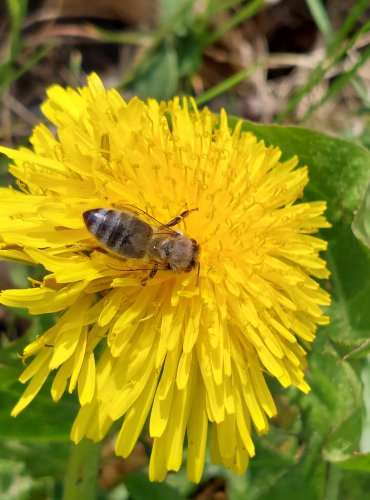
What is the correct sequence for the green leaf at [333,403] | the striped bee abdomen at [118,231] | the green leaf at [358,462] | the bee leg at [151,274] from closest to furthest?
1. the striped bee abdomen at [118,231]
2. the bee leg at [151,274]
3. the green leaf at [358,462]
4. the green leaf at [333,403]

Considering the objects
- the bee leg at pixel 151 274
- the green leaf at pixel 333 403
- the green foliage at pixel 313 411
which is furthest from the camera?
the green foliage at pixel 313 411

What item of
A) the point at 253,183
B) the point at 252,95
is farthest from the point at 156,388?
the point at 252,95

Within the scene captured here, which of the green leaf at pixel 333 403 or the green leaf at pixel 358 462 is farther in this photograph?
the green leaf at pixel 333 403

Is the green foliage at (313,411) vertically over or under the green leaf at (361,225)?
under

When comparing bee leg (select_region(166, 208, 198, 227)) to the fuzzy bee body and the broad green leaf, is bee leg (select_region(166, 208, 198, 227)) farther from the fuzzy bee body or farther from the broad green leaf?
the broad green leaf

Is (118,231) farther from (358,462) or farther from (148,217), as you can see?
(358,462)

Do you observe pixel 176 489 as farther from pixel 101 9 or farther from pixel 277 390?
pixel 101 9

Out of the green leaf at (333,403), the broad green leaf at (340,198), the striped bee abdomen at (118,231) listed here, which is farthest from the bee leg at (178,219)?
the green leaf at (333,403)

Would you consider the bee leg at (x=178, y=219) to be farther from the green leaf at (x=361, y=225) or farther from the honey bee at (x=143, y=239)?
the green leaf at (x=361, y=225)

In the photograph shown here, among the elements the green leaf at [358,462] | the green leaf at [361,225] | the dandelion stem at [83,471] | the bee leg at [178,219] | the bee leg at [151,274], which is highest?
the green leaf at [361,225]
